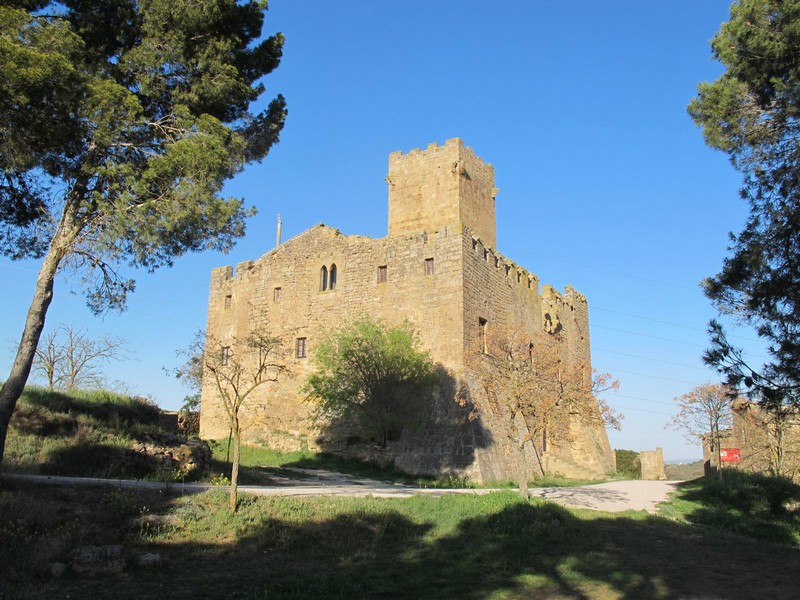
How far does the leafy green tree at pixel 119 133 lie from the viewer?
11.4 m

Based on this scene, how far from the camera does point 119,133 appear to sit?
41.6 feet

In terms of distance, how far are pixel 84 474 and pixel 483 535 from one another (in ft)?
27.7

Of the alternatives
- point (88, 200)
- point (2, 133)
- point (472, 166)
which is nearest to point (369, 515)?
point (88, 200)

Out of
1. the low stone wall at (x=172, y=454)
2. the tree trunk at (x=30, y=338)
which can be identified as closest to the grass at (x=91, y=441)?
the low stone wall at (x=172, y=454)

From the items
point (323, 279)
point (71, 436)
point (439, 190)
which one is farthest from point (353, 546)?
point (439, 190)

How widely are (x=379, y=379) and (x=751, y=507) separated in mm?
12141

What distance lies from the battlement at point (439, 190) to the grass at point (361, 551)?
16.7 m

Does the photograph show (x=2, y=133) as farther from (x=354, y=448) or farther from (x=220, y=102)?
(x=354, y=448)

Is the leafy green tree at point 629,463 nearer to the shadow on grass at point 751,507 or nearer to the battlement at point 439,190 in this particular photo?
the shadow on grass at point 751,507

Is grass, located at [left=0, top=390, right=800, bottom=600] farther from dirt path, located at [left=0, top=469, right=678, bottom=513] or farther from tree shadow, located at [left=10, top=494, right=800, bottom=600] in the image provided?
dirt path, located at [left=0, top=469, right=678, bottom=513]

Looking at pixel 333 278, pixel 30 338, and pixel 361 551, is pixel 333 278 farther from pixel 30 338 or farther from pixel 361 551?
pixel 361 551

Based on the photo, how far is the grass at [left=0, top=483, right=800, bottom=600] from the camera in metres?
8.04

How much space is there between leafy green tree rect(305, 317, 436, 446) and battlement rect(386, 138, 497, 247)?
538 cm

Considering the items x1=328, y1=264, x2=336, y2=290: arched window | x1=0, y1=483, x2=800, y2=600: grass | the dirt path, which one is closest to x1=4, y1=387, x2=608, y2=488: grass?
the dirt path
